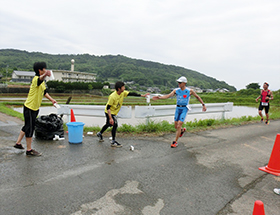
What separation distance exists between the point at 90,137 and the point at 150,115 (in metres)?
2.29

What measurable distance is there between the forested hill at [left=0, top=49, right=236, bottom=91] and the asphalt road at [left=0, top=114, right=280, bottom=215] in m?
84.1

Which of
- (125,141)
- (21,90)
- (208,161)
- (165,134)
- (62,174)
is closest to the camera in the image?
(62,174)

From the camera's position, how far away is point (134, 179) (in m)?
3.89

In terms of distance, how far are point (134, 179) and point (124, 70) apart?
120127 mm

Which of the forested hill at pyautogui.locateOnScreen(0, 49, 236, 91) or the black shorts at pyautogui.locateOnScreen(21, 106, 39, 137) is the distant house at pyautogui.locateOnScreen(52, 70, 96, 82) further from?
the black shorts at pyautogui.locateOnScreen(21, 106, 39, 137)

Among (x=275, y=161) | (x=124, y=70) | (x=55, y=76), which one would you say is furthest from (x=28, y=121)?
(x=124, y=70)

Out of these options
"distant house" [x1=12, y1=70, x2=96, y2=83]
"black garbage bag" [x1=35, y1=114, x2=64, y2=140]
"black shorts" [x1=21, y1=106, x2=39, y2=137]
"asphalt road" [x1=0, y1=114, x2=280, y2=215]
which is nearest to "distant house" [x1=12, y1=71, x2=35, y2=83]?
"distant house" [x1=12, y1=70, x2=96, y2=83]

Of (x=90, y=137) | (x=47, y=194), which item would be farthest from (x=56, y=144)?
(x=47, y=194)

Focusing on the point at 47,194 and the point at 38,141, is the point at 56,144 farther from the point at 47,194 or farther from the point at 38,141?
the point at 47,194

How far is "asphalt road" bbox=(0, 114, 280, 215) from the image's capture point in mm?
3014

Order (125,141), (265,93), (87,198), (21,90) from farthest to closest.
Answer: (21,90) < (265,93) < (125,141) < (87,198)

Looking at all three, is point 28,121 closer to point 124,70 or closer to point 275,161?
point 275,161

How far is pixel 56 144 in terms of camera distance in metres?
5.94

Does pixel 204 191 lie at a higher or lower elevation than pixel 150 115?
lower
